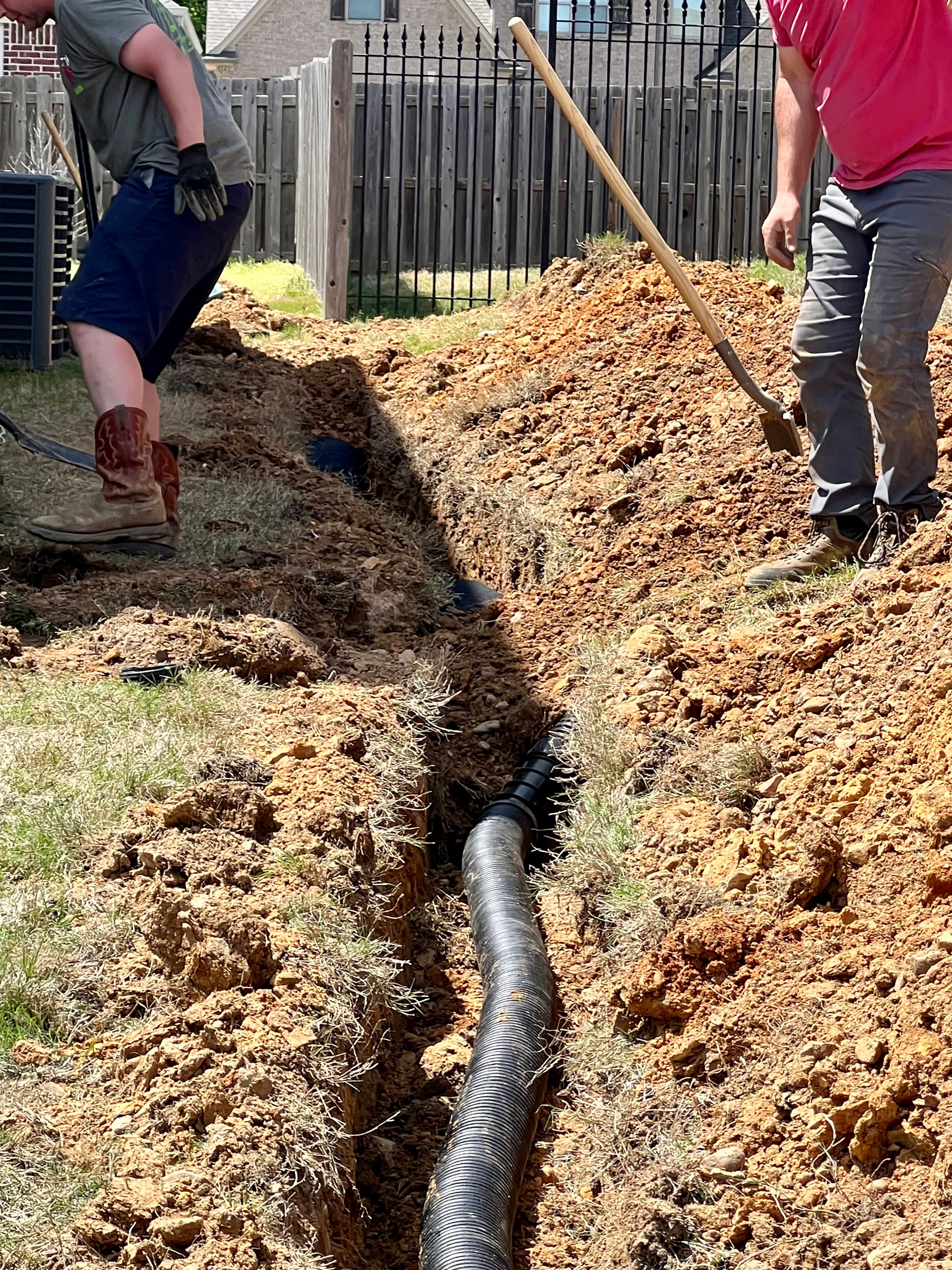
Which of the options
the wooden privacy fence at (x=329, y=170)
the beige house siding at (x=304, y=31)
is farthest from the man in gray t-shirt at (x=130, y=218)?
the beige house siding at (x=304, y=31)

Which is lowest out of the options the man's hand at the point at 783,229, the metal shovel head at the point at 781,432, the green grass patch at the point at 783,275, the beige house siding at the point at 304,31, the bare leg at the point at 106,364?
the metal shovel head at the point at 781,432

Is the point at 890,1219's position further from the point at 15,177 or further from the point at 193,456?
the point at 15,177

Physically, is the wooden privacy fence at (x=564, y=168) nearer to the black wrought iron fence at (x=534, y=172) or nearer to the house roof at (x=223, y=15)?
the black wrought iron fence at (x=534, y=172)

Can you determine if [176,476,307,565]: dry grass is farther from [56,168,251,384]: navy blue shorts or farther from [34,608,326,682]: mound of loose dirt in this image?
[34,608,326,682]: mound of loose dirt

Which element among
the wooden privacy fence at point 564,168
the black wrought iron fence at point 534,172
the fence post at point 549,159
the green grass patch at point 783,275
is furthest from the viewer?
the wooden privacy fence at point 564,168

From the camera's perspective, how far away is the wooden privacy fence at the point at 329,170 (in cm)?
991

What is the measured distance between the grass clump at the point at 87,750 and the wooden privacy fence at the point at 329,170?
22.3 ft

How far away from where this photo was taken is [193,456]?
21.8ft

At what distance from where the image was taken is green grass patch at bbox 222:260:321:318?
1104 cm

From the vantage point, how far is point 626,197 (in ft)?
18.4

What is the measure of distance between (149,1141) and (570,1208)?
1.02 m

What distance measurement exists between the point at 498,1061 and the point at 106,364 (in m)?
3.04

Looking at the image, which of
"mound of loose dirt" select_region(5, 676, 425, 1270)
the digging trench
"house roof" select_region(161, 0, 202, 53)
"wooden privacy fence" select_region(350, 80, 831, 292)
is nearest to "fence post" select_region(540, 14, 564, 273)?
"wooden privacy fence" select_region(350, 80, 831, 292)

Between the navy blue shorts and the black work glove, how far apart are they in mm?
39
